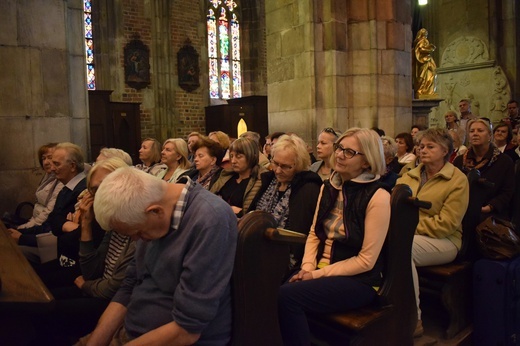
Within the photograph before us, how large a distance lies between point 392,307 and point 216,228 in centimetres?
128

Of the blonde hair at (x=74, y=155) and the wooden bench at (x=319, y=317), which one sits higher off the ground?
the blonde hair at (x=74, y=155)

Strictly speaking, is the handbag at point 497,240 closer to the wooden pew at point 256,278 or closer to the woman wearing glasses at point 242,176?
the woman wearing glasses at point 242,176

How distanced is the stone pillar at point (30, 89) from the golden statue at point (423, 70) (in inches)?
256

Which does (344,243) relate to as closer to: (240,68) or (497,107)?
(497,107)

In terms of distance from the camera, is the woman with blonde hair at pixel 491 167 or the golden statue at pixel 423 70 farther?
the golden statue at pixel 423 70

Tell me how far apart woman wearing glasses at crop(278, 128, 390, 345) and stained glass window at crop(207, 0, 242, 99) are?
50.0 feet

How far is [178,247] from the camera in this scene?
180 cm

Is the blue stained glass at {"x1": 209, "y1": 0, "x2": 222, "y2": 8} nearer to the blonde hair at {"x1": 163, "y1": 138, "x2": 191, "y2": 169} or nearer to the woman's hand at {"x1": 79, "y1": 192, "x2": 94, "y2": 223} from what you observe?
the blonde hair at {"x1": 163, "y1": 138, "x2": 191, "y2": 169}

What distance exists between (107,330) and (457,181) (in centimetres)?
236

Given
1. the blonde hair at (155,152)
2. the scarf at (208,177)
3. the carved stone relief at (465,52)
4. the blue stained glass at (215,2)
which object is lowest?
the scarf at (208,177)

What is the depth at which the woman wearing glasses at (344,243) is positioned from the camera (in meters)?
2.44

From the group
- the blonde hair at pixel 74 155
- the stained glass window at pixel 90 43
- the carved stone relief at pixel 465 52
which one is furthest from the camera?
the stained glass window at pixel 90 43

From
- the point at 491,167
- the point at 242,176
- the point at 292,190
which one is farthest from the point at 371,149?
the point at 491,167

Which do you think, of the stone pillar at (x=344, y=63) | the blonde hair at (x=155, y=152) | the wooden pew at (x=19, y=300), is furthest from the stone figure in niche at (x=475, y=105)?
the wooden pew at (x=19, y=300)
